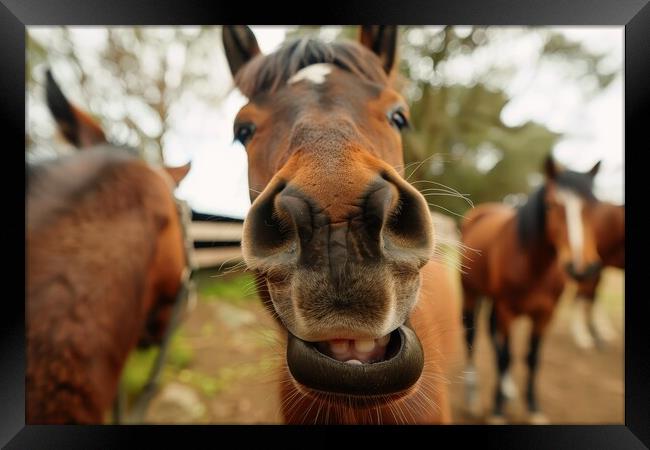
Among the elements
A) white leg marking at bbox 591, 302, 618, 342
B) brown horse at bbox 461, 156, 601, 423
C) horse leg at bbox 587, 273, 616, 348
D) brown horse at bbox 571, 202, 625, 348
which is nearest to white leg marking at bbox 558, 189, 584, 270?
brown horse at bbox 461, 156, 601, 423

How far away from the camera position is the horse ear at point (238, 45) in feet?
3.29

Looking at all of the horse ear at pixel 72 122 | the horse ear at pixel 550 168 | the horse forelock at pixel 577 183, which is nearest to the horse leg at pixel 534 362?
the horse forelock at pixel 577 183

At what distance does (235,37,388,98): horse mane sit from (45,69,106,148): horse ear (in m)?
0.78

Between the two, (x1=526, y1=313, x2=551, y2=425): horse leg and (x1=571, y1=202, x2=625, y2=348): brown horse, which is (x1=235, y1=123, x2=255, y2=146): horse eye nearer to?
(x1=526, y1=313, x2=551, y2=425): horse leg

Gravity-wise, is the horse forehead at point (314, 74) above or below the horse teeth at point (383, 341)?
above

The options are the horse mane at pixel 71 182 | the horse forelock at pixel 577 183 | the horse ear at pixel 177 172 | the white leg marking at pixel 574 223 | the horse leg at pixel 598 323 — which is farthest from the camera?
the horse leg at pixel 598 323

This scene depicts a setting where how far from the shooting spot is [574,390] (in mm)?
2686

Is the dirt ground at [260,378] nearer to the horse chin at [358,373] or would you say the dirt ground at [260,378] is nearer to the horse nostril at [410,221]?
the horse chin at [358,373]

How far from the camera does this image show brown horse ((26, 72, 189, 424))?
33.0 inches

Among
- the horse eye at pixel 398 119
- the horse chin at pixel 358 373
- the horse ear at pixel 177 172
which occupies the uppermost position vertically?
the horse eye at pixel 398 119

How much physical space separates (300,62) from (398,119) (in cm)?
29

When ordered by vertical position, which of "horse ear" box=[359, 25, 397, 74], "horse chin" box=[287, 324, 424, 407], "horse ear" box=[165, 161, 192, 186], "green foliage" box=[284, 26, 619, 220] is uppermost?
"green foliage" box=[284, 26, 619, 220]

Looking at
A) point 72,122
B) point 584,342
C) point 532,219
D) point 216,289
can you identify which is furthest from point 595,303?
point 72,122

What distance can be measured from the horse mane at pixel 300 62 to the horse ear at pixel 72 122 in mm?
778
